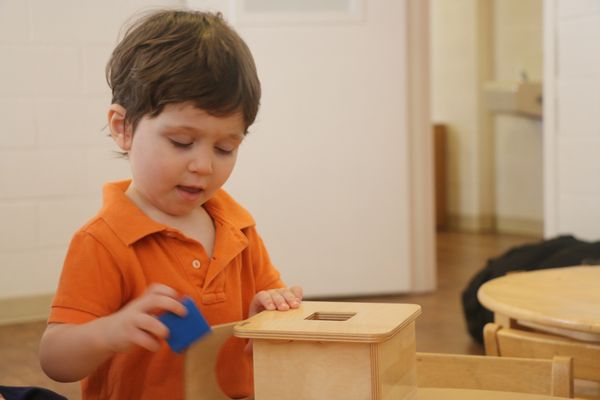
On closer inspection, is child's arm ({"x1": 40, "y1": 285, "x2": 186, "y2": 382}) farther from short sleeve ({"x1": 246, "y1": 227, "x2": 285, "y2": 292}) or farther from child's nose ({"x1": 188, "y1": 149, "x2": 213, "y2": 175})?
short sleeve ({"x1": 246, "y1": 227, "x2": 285, "y2": 292})

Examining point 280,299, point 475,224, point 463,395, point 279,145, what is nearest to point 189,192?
point 280,299

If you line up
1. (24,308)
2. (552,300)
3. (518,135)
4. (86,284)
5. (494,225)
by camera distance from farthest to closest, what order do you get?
(494,225) → (518,135) → (24,308) → (552,300) → (86,284)

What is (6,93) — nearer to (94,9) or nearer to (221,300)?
(94,9)

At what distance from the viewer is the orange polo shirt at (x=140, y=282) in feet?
4.58

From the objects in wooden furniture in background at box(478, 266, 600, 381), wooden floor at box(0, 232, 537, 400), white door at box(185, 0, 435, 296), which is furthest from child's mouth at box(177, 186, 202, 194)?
white door at box(185, 0, 435, 296)

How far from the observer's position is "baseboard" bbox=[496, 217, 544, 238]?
6476 mm

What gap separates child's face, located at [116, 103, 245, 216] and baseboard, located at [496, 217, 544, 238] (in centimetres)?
523

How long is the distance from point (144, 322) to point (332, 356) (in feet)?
0.78

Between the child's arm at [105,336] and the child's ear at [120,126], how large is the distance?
0.99ft

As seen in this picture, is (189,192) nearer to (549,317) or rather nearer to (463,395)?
(463,395)

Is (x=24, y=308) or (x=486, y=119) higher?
(x=486, y=119)

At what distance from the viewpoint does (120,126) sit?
1.50m

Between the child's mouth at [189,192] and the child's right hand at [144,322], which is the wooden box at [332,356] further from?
the child's mouth at [189,192]

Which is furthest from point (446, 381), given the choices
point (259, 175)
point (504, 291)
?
point (259, 175)
